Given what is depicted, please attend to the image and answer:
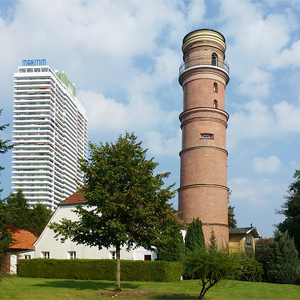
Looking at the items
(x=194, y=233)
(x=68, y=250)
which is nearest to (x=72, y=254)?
(x=68, y=250)

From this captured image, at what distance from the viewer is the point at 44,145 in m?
172

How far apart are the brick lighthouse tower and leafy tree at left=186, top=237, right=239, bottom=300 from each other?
19250mm

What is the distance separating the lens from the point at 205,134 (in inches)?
1508

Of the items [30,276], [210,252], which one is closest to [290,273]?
[210,252]

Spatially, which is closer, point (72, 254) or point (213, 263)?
point (213, 263)

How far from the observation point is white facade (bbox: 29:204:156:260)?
34281 millimetres

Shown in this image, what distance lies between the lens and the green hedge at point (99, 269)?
2889 cm

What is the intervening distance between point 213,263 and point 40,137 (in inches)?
6454

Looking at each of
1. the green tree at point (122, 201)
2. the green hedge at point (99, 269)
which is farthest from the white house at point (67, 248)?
the green tree at point (122, 201)

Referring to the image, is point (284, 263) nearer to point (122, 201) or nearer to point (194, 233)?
point (194, 233)

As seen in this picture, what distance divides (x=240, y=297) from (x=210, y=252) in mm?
4674

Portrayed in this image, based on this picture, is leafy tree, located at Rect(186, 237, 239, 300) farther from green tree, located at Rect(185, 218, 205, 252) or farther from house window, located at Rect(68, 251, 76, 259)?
house window, located at Rect(68, 251, 76, 259)

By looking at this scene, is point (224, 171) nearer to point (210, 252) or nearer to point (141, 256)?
point (141, 256)

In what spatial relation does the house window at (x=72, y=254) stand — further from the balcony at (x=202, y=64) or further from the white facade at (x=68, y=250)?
the balcony at (x=202, y=64)
